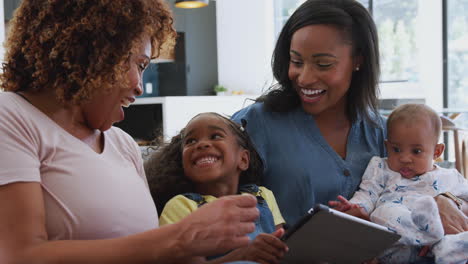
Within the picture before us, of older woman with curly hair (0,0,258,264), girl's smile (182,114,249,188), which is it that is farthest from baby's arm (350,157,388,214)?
older woman with curly hair (0,0,258,264)

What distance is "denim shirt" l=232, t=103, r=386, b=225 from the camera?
64.5 inches

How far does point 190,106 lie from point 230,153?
14.7ft

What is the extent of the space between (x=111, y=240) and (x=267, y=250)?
1.45 feet

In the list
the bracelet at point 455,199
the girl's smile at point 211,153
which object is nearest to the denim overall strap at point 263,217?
the girl's smile at point 211,153

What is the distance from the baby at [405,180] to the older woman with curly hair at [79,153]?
711 millimetres

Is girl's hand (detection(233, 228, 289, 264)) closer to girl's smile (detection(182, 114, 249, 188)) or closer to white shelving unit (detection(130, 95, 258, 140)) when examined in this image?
girl's smile (detection(182, 114, 249, 188))

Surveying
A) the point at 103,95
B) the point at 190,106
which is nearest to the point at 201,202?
the point at 103,95

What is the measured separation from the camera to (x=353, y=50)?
68.6 inches

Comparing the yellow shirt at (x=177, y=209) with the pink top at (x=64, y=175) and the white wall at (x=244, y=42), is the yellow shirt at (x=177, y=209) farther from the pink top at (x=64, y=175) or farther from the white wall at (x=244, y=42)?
the white wall at (x=244, y=42)

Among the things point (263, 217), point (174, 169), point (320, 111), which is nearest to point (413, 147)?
point (320, 111)

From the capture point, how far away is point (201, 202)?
1.45 metres

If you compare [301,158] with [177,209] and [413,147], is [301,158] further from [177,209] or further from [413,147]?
[177,209]

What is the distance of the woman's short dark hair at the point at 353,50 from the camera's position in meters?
1.70

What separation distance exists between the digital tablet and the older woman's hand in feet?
0.59
